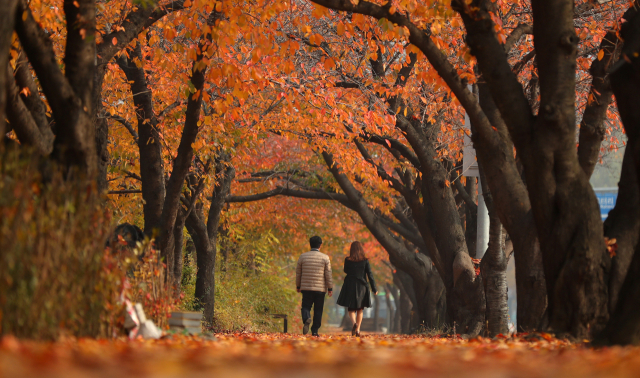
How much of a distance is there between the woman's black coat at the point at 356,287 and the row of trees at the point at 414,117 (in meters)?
1.92

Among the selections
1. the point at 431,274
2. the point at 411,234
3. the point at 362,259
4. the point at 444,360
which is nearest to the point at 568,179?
the point at 444,360

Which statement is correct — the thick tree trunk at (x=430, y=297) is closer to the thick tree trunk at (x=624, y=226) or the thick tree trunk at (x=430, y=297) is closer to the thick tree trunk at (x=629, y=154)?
the thick tree trunk at (x=624, y=226)

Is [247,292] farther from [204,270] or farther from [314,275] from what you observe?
[314,275]

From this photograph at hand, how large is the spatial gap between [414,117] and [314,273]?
14.3 feet

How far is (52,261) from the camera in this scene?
4125 millimetres

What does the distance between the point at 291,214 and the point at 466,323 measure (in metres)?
13.7

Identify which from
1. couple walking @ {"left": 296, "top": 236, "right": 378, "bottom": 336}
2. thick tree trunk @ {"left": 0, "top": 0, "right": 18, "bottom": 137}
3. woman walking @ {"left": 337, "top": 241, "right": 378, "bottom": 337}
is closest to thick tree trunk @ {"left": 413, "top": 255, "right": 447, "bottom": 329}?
couple walking @ {"left": 296, "top": 236, "right": 378, "bottom": 336}

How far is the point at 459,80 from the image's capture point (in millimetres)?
6934

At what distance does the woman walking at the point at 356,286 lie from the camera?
12.0 m

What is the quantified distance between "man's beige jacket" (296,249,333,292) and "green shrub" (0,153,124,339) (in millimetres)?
6621

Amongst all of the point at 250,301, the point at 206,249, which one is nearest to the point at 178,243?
the point at 206,249

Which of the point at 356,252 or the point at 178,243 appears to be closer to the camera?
the point at 356,252

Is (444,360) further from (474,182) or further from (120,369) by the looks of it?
(474,182)

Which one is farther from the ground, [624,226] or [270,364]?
[624,226]
